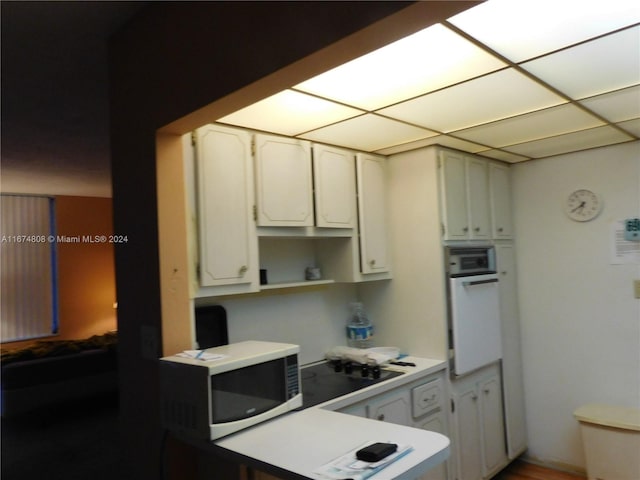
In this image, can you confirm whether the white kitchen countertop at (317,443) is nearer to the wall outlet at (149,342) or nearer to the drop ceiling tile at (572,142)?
the wall outlet at (149,342)

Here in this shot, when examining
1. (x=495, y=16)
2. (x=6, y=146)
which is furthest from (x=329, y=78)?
(x=6, y=146)

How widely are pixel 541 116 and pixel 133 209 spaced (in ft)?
6.43

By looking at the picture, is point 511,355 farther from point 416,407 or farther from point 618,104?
point 618,104

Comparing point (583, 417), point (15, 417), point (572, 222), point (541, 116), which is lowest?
point (15, 417)

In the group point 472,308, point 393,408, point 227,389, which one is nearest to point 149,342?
point 227,389

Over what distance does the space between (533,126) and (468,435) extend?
6.09 ft

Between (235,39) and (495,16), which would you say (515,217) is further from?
(235,39)

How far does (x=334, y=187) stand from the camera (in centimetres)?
260

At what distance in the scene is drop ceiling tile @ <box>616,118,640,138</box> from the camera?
244cm

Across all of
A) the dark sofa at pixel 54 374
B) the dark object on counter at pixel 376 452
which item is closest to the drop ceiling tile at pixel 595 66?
the dark object on counter at pixel 376 452

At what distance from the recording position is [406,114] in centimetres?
214

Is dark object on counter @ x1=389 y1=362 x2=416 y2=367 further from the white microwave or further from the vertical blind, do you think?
the vertical blind

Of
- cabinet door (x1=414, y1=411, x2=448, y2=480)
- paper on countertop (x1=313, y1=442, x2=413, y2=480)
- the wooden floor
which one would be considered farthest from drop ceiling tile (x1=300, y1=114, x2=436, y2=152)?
the wooden floor

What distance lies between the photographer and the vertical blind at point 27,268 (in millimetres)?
5781
